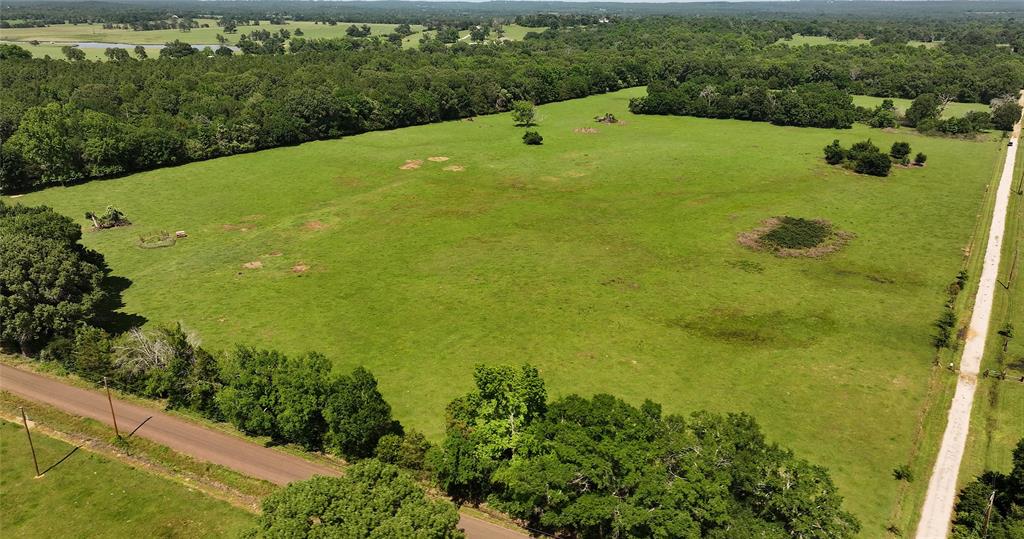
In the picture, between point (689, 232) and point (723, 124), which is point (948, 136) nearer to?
point (723, 124)

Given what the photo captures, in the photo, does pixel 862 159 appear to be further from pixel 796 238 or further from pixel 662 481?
pixel 662 481

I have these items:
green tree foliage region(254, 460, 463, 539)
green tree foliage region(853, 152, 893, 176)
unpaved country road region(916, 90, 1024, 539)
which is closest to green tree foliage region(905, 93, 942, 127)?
green tree foliage region(853, 152, 893, 176)

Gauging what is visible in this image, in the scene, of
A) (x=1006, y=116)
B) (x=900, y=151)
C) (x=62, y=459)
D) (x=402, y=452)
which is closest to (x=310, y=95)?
(x=62, y=459)

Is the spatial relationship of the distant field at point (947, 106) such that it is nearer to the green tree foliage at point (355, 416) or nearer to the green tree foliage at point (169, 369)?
the green tree foliage at point (355, 416)

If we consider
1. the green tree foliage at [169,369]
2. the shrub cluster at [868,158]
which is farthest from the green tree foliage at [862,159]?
the green tree foliage at [169,369]

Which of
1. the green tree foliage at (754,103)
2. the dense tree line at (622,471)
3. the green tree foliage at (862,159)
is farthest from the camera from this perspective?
the green tree foliage at (754,103)

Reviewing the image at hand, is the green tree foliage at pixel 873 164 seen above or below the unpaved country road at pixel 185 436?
above

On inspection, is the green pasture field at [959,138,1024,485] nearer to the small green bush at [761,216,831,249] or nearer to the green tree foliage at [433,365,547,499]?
the small green bush at [761,216,831,249]

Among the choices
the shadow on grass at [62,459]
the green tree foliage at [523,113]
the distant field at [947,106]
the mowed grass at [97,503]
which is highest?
the distant field at [947,106]
